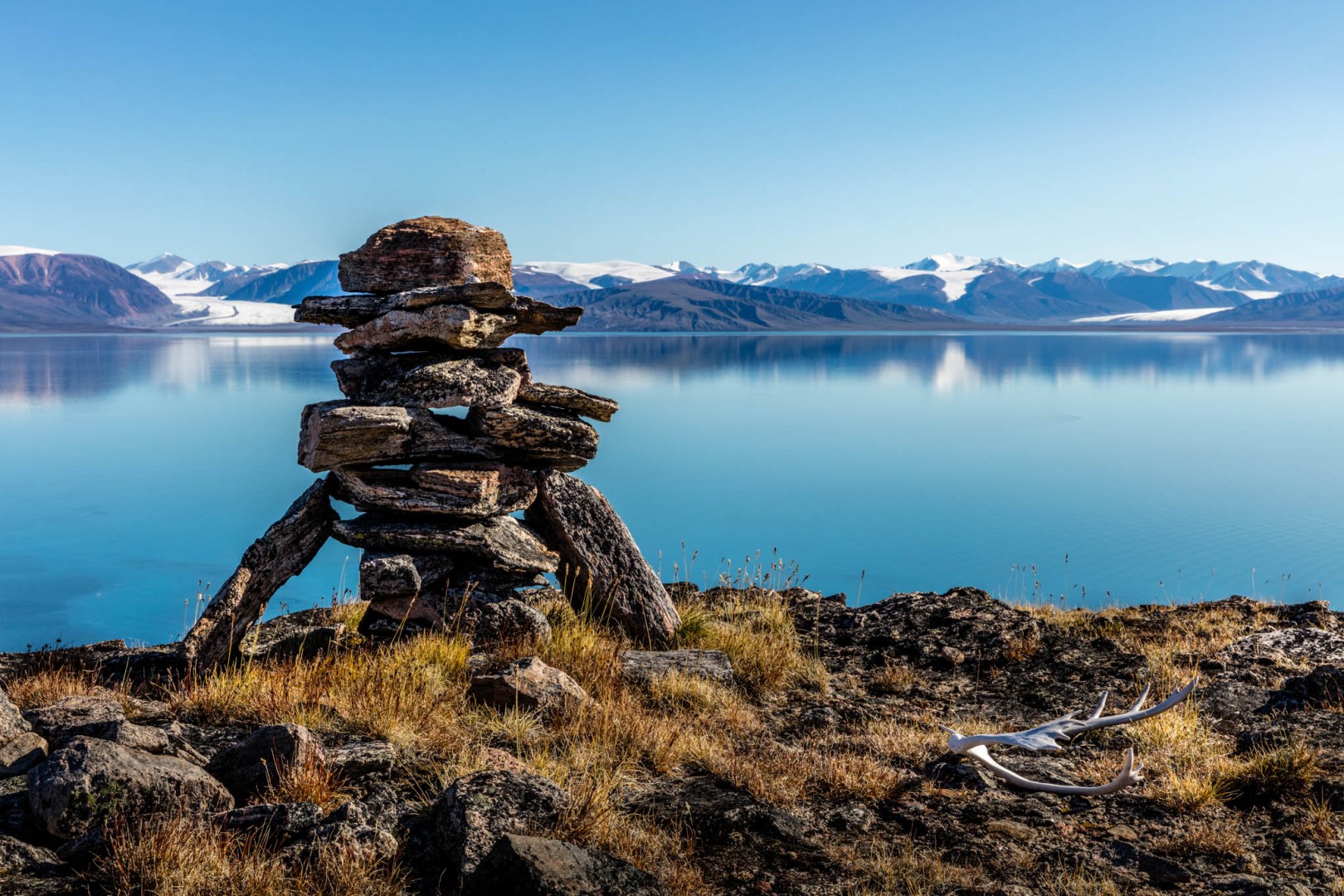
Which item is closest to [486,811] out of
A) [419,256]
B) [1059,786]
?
[1059,786]

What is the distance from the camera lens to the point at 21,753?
4898 mm

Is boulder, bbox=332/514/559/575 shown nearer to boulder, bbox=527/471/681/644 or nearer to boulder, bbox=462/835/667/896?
boulder, bbox=527/471/681/644

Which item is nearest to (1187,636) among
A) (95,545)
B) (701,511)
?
(701,511)

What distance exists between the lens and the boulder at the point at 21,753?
4.73 meters

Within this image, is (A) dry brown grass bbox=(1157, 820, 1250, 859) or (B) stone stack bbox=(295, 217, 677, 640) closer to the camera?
(A) dry brown grass bbox=(1157, 820, 1250, 859)

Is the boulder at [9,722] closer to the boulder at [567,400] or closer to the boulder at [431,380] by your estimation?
the boulder at [431,380]

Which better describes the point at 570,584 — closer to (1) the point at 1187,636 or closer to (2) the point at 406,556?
(2) the point at 406,556

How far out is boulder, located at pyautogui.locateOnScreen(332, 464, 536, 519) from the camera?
8.20 meters

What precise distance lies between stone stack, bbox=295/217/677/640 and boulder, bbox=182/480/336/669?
24 centimetres

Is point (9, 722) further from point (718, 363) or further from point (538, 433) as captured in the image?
point (718, 363)

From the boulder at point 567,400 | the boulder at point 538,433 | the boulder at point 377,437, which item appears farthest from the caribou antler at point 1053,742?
the boulder at point 377,437

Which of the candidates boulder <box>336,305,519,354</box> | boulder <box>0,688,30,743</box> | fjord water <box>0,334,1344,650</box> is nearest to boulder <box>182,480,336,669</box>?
boulder <box>336,305,519,354</box>

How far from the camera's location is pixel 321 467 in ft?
27.1

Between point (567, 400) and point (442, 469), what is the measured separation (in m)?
1.43
